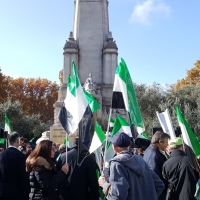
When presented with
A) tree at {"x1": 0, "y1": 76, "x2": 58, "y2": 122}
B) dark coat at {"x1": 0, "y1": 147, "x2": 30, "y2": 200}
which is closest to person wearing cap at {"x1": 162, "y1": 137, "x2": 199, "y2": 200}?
dark coat at {"x1": 0, "y1": 147, "x2": 30, "y2": 200}

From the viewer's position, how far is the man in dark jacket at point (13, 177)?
578cm

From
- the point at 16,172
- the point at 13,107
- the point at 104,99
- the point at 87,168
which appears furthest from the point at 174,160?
the point at 13,107

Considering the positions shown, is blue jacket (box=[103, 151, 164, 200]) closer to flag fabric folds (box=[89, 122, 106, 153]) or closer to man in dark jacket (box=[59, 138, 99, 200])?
man in dark jacket (box=[59, 138, 99, 200])

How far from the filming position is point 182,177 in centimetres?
553

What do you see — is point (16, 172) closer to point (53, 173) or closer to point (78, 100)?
point (53, 173)

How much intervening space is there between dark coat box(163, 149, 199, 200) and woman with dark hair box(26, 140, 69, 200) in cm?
167

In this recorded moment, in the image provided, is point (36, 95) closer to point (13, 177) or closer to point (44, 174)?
point (13, 177)

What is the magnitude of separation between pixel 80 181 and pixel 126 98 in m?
1.63

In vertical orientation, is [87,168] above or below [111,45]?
below

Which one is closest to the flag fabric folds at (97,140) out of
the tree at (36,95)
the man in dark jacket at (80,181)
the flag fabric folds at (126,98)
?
the man in dark jacket at (80,181)

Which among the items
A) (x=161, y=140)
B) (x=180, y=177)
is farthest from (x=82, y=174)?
(x=180, y=177)

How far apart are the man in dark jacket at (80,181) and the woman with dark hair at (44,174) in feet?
2.41

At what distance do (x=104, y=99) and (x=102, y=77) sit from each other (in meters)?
2.01

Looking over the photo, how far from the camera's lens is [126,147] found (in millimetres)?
4230
